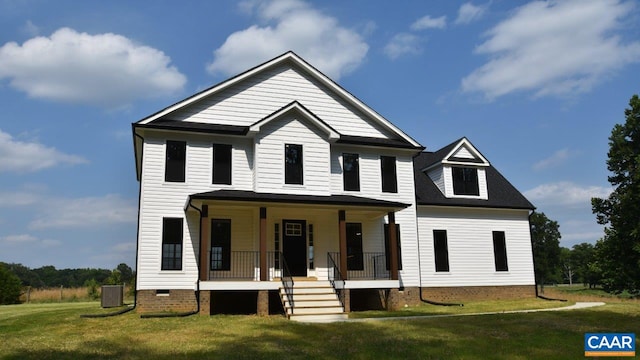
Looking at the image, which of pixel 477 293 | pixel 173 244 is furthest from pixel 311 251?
pixel 477 293

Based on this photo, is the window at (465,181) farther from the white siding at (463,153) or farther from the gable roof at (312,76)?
the gable roof at (312,76)

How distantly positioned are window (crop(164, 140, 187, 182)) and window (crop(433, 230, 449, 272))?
11691 millimetres

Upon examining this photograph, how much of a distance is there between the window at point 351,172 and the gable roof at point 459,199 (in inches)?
138

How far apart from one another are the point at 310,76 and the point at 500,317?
12.4 metres

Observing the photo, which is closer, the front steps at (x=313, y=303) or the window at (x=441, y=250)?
the front steps at (x=313, y=303)

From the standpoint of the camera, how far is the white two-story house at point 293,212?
18531 millimetres

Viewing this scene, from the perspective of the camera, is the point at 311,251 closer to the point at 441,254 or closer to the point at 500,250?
the point at 441,254

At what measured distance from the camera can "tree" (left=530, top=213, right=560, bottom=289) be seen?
67.8m

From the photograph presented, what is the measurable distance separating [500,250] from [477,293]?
2486mm

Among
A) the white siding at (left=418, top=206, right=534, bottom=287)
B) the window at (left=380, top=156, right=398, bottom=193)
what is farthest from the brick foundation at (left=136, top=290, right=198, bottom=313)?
the white siding at (left=418, top=206, right=534, bottom=287)

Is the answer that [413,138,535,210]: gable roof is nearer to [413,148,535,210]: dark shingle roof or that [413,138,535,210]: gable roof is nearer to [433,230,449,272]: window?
[413,148,535,210]: dark shingle roof

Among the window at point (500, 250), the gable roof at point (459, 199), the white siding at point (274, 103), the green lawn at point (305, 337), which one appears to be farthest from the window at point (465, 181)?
the green lawn at point (305, 337)

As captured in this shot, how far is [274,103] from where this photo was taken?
21625 millimetres

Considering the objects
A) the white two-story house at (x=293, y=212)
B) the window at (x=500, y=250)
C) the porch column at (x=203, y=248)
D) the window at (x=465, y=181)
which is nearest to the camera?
the porch column at (x=203, y=248)
